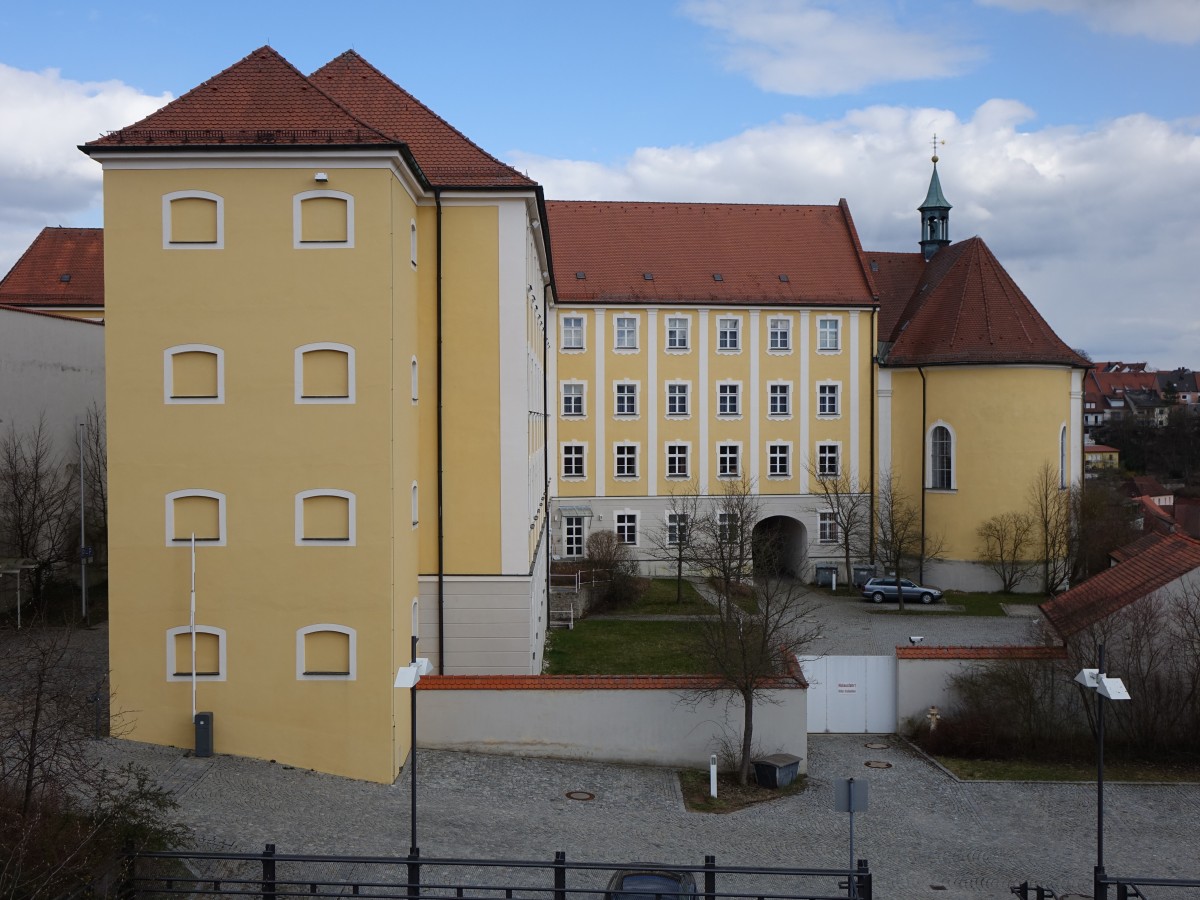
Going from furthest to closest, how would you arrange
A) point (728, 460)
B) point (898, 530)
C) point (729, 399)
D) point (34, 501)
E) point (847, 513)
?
point (728, 460) → point (729, 399) → point (847, 513) → point (898, 530) → point (34, 501)

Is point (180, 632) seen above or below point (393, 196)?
below

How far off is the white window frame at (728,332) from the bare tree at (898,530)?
24.6 feet

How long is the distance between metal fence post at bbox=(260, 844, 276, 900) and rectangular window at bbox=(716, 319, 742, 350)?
33608mm

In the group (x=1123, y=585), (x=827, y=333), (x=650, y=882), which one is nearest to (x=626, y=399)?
(x=827, y=333)

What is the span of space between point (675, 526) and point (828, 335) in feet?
30.6

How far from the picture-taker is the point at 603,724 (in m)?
19.5

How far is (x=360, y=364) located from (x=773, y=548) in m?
28.5

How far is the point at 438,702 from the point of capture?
63.6 feet

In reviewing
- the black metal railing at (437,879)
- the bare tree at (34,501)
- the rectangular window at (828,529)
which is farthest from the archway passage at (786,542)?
the black metal railing at (437,879)

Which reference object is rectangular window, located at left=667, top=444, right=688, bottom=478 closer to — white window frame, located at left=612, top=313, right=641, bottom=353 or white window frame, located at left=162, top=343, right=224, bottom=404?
white window frame, located at left=612, top=313, right=641, bottom=353

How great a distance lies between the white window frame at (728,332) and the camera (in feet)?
143

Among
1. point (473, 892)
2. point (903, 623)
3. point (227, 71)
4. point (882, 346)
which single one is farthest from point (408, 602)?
point (882, 346)

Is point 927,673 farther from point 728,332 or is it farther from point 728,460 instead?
point 728,332

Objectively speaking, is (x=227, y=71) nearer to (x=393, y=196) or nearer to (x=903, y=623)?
(x=393, y=196)
